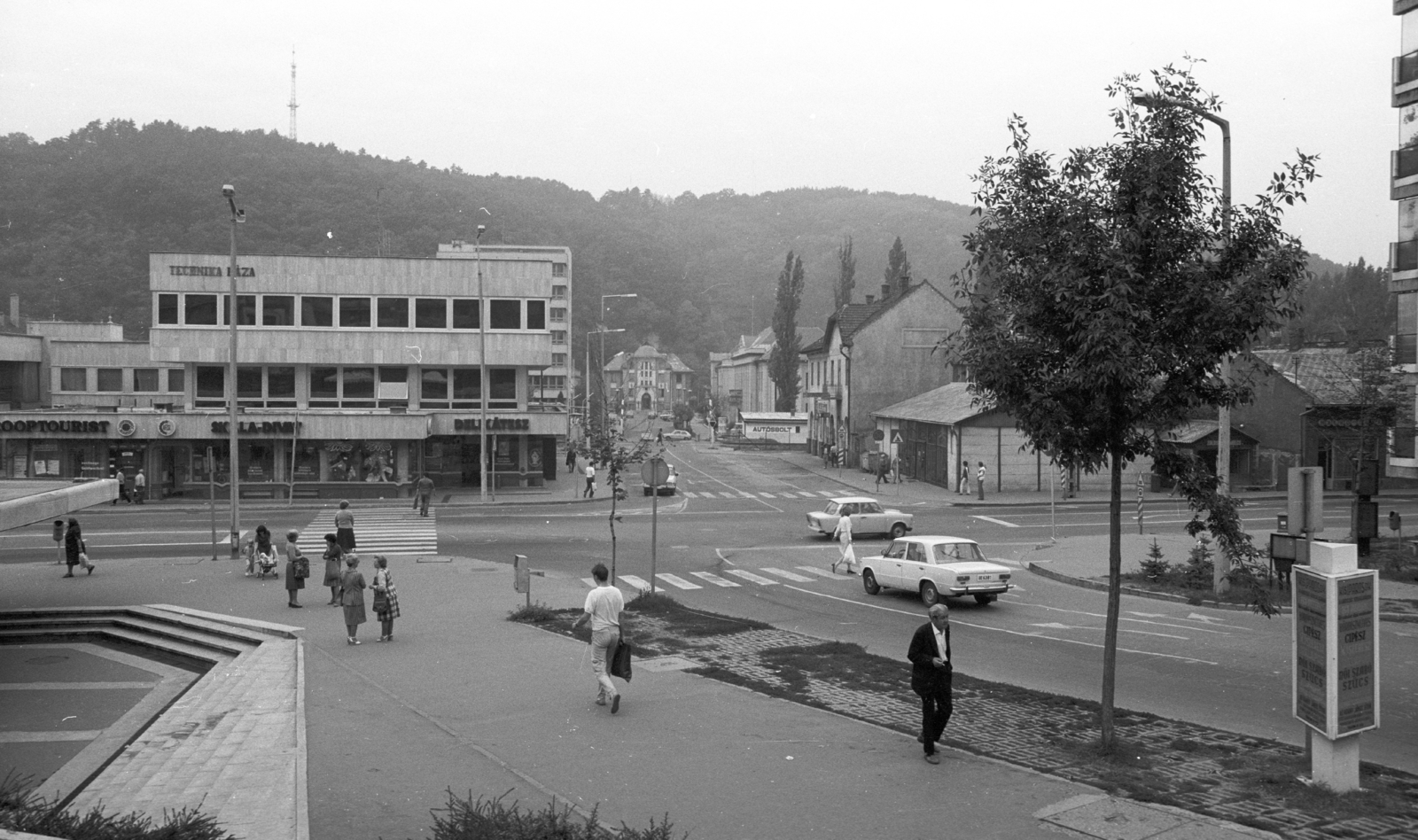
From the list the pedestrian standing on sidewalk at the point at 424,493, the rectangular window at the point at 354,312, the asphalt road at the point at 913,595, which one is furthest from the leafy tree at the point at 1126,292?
the rectangular window at the point at 354,312

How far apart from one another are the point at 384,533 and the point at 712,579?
46.4 ft

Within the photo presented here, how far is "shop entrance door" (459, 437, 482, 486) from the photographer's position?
5372 centimetres

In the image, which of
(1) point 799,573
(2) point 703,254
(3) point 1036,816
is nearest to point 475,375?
(1) point 799,573

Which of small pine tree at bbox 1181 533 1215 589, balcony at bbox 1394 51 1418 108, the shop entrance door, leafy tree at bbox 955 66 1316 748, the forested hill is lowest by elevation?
small pine tree at bbox 1181 533 1215 589

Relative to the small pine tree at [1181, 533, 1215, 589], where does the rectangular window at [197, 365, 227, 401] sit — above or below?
above

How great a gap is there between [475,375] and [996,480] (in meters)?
25.9

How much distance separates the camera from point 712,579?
1055 inches

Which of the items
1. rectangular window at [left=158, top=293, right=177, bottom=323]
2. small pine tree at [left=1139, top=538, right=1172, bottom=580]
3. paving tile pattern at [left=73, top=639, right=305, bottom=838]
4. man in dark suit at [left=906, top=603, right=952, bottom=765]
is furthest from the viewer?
rectangular window at [left=158, top=293, right=177, bottom=323]

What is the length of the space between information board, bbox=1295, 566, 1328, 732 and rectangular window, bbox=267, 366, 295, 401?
50.4 metres

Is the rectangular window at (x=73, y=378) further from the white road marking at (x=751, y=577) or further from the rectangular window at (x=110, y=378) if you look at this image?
the white road marking at (x=751, y=577)

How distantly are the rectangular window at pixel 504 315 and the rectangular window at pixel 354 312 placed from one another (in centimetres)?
593

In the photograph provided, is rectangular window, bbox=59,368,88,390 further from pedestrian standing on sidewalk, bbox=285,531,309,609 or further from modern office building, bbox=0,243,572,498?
pedestrian standing on sidewalk, bbox=285,531,309,609

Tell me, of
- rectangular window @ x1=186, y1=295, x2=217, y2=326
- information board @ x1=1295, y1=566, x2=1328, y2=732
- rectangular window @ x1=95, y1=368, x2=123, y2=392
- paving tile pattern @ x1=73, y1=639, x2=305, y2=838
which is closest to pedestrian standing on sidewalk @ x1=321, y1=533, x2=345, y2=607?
paving tile pattern @ x1=73, y1=639, x2=305, y2=838

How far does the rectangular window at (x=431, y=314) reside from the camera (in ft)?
176
